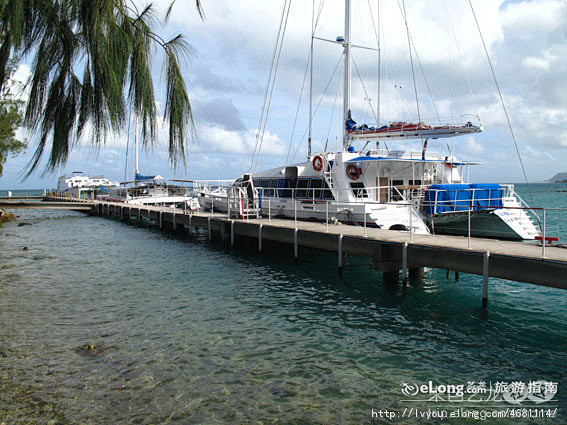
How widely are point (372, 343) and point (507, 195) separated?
48.3ft

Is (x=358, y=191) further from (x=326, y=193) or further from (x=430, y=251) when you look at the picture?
(x=430, y=251)

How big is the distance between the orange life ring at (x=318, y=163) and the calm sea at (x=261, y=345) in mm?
6926

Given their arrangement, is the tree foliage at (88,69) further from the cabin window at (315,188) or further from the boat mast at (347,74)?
the boat mast at (347,74)

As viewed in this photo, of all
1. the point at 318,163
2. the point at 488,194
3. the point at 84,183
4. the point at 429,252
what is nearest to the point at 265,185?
the point at 318,163

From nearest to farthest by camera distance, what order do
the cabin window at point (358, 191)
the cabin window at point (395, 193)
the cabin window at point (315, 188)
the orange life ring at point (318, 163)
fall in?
the cabin window at point (358, 191)
the cabin window at point (395, 193)
the orange life ring at point (318, 163)
the cabin window at point (315, 188)

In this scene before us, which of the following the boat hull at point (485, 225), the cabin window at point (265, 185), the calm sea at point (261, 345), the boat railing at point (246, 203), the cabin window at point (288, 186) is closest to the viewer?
the calm sea at point (261, 345)

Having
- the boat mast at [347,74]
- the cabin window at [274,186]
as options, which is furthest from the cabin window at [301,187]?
the boat mast at [347,74]

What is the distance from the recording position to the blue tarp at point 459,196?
59.3 ft

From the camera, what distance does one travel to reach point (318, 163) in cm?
2158

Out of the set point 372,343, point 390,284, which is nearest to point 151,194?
point 390,284

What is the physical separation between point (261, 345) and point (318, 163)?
14093 mm

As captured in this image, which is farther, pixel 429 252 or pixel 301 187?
pixel 301 187

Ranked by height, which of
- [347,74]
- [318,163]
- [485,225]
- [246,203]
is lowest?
[485,225]

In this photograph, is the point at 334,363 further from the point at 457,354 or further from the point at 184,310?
the point at 184,310
